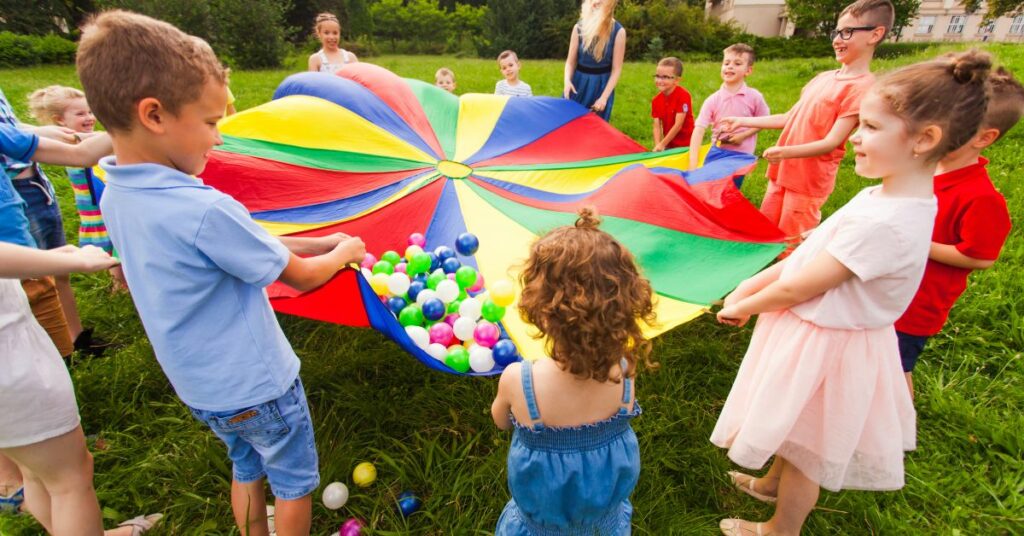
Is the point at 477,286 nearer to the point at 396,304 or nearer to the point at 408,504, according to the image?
the point at 396,304

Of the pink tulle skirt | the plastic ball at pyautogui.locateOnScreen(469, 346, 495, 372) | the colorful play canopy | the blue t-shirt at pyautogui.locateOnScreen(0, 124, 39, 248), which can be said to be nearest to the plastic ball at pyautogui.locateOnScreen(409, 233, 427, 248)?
the colorful play canopy

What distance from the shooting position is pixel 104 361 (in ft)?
8.23

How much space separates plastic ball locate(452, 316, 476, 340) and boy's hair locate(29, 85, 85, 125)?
77.0 inches

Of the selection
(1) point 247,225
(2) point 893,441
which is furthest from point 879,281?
(1) point 247,225

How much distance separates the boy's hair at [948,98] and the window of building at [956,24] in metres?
34.4

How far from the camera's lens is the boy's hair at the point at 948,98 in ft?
4.15

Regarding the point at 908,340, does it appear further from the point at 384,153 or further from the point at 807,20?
the point at 807,20

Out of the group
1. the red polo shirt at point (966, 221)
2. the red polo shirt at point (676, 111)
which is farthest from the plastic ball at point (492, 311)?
the red polo shirt at point (676, 111)

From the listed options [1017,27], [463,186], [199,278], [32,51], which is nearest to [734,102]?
[463,186]

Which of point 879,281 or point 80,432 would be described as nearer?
point 879,281

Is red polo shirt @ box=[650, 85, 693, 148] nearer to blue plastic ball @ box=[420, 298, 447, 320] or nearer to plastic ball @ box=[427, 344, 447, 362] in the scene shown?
blue plastic ball @ box=[420, 298, 447, 320]

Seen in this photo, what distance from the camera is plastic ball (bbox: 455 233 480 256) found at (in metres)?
2.61

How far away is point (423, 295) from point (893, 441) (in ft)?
5.62

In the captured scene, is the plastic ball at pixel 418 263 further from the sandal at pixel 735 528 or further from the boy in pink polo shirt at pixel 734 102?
the boy in pink polo shirt at pixel 734 102
